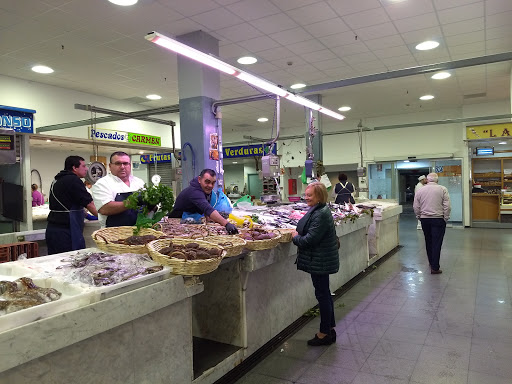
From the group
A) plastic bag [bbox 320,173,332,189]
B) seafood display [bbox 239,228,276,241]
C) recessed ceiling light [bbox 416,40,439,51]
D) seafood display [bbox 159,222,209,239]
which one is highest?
recessed ceiling light [bbox 416,40,439,51]

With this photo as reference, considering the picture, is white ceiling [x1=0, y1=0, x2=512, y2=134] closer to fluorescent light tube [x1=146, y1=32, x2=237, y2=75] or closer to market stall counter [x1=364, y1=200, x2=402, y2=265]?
fluorescent light tube [x1=146, y1=32, x2=237, y2=75]

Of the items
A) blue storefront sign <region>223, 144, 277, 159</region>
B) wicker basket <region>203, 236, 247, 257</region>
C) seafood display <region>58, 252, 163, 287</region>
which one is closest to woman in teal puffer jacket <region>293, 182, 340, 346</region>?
wicker basket <region>203, 236, 247, 257</region>

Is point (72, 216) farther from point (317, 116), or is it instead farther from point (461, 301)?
point (317, 116)

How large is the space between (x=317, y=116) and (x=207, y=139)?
4901mm

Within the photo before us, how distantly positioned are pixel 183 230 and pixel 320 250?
1.38 m

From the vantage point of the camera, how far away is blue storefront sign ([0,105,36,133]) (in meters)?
7.28

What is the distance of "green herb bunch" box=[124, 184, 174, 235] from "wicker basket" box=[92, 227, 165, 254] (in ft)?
0.29

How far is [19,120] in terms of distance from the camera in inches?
297

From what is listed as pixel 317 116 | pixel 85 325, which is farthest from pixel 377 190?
pixel 85 325

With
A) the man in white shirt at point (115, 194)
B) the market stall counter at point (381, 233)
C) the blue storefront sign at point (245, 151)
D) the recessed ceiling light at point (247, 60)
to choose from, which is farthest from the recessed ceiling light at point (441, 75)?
the man in white shirt at point (115, 194)

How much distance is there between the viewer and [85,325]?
6.86ft

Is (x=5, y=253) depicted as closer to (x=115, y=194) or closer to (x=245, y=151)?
(x=115, y=194)

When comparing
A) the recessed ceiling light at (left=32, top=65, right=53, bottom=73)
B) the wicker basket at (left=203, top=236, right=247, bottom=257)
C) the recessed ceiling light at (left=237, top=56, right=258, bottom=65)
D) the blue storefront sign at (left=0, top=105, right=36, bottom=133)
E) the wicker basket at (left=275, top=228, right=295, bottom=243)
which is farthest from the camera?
the recessed ceiling light at (left=32, top=65, right=53, bottom=73)

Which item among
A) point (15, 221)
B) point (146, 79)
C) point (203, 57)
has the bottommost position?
point (15, 221)
